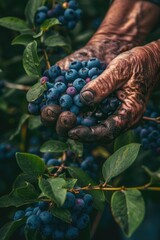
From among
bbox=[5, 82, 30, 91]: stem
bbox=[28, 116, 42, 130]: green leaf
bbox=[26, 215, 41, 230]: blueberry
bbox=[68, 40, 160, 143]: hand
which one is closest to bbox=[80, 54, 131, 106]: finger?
bbox=[68, 40, 160, 143]: hand

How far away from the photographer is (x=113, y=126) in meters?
1.17

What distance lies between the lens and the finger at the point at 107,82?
1146 millimetres

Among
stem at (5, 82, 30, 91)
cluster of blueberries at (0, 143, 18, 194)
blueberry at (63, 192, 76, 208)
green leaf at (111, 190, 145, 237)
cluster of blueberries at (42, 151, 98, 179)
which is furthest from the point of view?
cluster of blueberries at (0, 143, 18, 194)

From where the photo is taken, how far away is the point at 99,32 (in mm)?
1683

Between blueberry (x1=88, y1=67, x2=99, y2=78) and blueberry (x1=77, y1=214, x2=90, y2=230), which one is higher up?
blueberry (x1=88, y1=67, x2=99, y2=78)

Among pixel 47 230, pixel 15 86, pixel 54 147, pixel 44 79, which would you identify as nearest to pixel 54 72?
pixel 44 79

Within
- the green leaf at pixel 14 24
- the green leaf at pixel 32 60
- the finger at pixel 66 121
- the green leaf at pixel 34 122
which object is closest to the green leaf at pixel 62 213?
the finger at pixel 66 121

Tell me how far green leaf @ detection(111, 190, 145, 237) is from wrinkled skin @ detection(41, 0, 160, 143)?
0.62 feet

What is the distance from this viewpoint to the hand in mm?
1153

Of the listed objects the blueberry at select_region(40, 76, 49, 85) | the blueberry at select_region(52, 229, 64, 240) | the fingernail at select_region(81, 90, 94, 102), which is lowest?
the blueberry at select_region(52, 229, 64, 240)

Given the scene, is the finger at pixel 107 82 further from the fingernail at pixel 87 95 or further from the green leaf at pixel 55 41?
the green leaf at pixel 55 41

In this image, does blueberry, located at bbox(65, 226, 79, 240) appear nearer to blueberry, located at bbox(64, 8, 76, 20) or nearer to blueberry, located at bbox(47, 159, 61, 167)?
blueberry, located at bbox(47, 159, 61, 167)

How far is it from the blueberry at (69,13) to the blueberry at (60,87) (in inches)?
18.4

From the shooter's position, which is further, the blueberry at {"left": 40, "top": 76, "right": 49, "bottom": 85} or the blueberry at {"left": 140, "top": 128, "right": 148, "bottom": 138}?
the blueberry at {"left": 140, "top": 128, "right": 148, "bottom": 138}
